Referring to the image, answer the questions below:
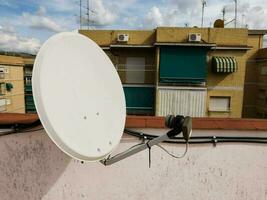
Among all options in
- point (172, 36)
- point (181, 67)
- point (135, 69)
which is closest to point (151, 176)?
point (181, 67)

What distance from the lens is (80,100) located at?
1997mm

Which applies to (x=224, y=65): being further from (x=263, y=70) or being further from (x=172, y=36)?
(x=263, y=70)

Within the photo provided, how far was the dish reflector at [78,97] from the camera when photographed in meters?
1.63

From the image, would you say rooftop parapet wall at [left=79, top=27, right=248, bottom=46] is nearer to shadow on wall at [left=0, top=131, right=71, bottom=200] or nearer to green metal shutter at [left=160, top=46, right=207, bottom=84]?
green metal shutter at [left=160, top=46, right=207, bottom=84]

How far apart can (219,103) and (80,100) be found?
2024 centimetres

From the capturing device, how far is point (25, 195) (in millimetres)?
3086

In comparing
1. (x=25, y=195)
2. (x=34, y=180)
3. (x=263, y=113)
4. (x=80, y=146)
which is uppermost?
(x=80, y=146)

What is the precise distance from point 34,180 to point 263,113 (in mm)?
25469

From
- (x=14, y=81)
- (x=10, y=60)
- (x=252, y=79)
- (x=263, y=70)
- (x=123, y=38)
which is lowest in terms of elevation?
(x=14, y=81)

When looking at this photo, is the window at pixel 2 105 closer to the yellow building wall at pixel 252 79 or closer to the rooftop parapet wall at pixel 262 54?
the yellow building wall at pixel 252 79

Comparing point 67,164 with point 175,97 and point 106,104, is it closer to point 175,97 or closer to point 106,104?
point 106,104

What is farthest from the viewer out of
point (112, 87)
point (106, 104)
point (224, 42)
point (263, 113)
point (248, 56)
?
point (248, 56)

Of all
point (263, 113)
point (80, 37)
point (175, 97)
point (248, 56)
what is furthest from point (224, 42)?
point (80, 37)

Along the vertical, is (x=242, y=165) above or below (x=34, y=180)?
above
